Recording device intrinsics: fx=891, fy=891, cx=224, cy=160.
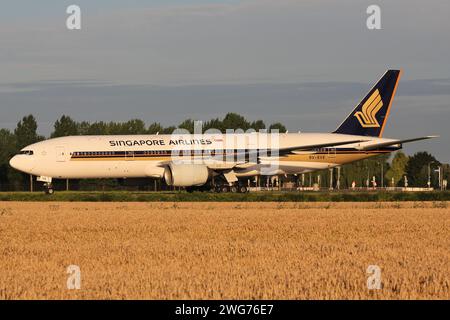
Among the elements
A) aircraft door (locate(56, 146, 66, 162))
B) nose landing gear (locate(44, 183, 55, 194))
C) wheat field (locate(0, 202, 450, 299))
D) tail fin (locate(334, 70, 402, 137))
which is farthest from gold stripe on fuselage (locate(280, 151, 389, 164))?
wheat field (locate(0, 202, 450, 299))

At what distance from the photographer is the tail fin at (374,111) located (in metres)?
66.2

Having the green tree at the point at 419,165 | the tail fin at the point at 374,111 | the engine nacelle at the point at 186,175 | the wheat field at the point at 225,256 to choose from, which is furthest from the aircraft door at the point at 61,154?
the green tree at the point at 419,165

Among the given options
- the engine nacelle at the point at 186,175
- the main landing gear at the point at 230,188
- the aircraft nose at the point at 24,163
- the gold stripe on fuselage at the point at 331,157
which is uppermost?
the gold stripe on fuselage at the point at 331,157

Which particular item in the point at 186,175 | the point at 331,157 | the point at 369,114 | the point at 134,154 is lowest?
the point at 186,175

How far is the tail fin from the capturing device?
66.2 m

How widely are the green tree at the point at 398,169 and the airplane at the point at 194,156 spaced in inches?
2719

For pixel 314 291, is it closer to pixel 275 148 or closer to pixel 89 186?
pixel 275 148

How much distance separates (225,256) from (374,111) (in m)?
48.0

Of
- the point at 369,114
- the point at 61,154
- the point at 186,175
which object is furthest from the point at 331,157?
the point at 61,154

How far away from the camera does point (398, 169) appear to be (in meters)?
136

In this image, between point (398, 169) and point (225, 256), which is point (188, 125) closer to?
point (398, 169)

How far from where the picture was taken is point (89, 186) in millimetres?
89250

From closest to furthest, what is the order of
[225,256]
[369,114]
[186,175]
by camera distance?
[225,256]
[186,175]
[369,114]

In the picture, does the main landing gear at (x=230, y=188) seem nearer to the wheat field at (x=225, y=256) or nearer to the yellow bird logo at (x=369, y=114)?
the yellow bird logo at (x=369, y=114)
